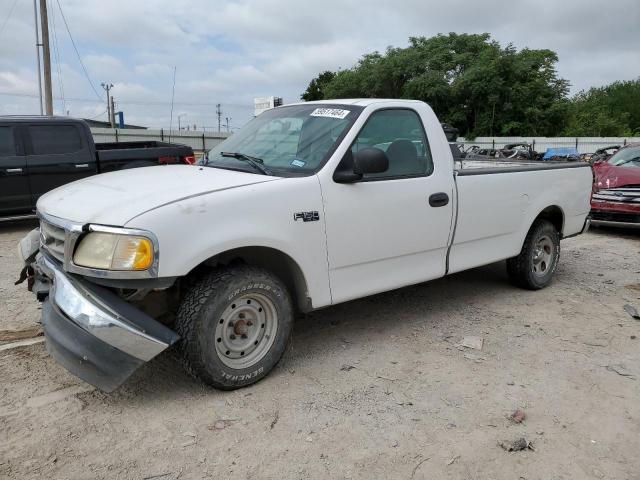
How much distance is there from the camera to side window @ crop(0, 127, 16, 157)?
338 inches

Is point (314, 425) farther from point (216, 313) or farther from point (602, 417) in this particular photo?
point (602, 417)

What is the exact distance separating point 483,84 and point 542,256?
36771mm

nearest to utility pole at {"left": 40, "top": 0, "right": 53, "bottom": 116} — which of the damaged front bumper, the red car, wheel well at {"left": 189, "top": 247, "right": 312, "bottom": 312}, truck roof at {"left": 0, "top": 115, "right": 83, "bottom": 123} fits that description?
truck roof at {"left": 0, "top": 115, "right": 83, "bottom": 123}

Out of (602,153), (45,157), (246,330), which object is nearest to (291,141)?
(246,330)

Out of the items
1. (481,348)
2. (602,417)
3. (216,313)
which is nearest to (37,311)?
(216,313)

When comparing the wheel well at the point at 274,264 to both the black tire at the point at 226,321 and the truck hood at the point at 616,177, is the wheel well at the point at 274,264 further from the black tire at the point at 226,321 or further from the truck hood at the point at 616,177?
the truck hood at the point at 616,177

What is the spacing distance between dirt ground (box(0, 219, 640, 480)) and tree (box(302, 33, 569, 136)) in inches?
1522

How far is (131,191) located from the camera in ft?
10.8

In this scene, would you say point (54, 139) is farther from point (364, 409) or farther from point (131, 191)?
point (364, 409)

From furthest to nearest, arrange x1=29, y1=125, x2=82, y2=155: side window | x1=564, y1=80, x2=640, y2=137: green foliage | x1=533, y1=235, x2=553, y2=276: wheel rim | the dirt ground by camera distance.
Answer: x1=564, y1=80, x2=640, y2=137: green foliage, x1=29, y1=125, x2=82, y2=155: side window, x1=533, y1=235, x2=553, y2=276: wheel rim, the dirt ground

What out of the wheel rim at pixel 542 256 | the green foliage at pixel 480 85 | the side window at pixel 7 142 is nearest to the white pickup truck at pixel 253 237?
the wheel rim at pixel 542 256

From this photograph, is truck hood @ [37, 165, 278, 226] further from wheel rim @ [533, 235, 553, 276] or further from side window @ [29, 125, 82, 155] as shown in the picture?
side window @ [29, 125, 82, 155]

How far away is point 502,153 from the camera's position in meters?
20.2

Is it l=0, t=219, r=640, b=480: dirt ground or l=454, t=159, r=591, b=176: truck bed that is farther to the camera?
l=454, t=159, r=591, b=176: truck bed
